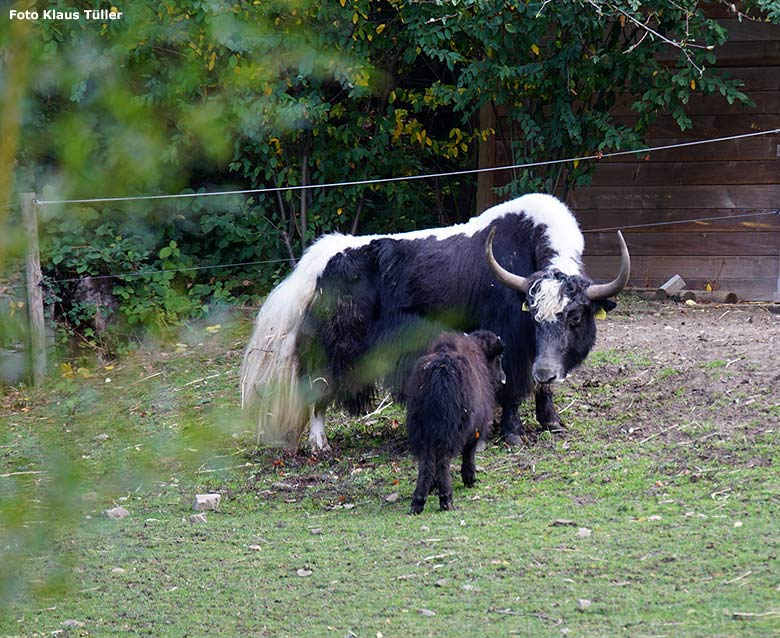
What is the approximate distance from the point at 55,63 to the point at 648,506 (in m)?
4.22

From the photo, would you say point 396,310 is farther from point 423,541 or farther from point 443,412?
point 423,541

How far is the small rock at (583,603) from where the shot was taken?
416cm

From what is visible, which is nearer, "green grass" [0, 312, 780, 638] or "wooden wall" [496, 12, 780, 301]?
"green grass" [0, 312, 780, 638]

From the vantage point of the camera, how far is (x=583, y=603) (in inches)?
165

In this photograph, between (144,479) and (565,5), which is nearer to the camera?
(144,479)

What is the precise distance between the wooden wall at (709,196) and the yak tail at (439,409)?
4943mm

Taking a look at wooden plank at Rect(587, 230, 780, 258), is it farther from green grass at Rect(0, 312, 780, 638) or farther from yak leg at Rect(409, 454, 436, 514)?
yak leg at Rect(409, 454, 436, 514)

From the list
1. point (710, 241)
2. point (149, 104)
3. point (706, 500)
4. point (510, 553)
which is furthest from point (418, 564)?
point (710, 241)

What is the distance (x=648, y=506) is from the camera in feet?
17.4

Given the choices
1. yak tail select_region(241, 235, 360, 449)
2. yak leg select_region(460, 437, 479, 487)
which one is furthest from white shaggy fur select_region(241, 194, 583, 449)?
yak leg select_region(460, 437, 479, 487)

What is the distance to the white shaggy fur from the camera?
686cm

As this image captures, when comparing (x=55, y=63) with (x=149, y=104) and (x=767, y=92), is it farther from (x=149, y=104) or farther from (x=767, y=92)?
(x=767, y=92)

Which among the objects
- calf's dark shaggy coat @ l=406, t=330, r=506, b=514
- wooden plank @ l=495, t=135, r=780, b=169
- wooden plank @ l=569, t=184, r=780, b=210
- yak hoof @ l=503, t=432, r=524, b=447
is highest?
wooden plank @ l=495, t=135, r=780, b=169

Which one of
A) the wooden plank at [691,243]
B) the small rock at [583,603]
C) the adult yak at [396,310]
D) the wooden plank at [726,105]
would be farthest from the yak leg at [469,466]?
the wooden plank at [726,105]
